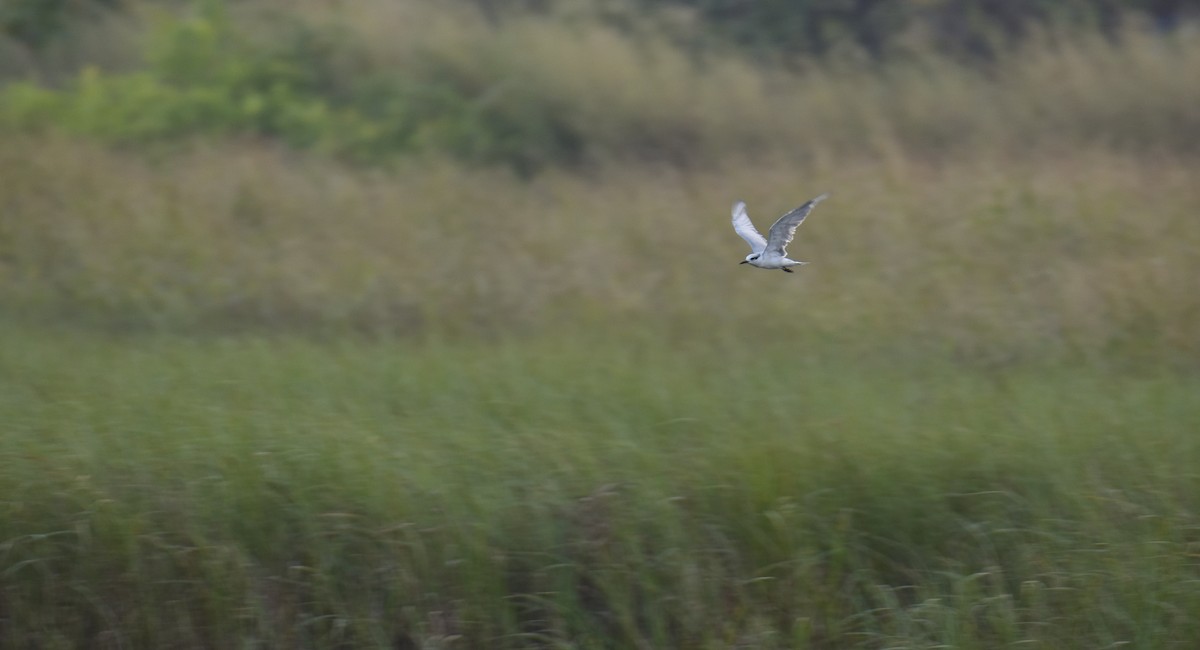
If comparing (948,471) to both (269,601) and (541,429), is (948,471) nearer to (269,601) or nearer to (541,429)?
(541,429)

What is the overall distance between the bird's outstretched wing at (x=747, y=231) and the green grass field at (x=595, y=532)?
1.13 meters

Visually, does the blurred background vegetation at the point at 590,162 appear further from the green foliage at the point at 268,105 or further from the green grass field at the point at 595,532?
the green grass field at the point at 595,532

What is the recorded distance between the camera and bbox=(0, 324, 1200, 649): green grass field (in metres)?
3.38

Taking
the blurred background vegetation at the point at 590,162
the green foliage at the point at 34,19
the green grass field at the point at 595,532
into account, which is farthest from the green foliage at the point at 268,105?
the green grass field at the point at 595,532

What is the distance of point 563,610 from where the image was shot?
3408 mm

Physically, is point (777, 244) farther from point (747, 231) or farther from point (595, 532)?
point (595, 532)

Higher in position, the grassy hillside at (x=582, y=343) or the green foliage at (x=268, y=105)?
the green foliage at (x=268, y=105)

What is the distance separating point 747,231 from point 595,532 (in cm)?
126

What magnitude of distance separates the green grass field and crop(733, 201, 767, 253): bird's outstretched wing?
3.72 ft

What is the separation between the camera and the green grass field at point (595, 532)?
3.38 m

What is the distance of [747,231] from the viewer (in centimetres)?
268

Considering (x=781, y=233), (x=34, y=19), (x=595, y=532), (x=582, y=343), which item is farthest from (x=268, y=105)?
(x=781, y=233)

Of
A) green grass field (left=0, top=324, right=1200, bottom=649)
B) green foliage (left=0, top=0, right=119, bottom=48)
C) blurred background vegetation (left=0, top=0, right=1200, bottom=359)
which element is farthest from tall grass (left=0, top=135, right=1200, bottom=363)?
green foliage (left=0, top=0, right=119, bottom=48)

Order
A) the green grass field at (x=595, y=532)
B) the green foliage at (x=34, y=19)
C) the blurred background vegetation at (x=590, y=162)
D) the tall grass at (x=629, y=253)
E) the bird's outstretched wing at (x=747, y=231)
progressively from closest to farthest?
the bird's outstretched wing at (x=747, y=231) → the green grass field at (x=595, y=532) → the tall grass at (x=629, y=253) → the blurred background vegetation at (x=590, y=162) → the green foliage at (x=34, y=19)
